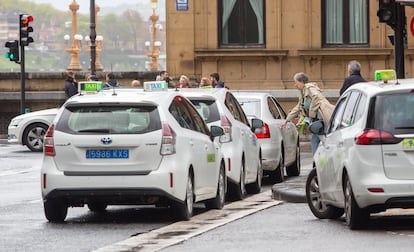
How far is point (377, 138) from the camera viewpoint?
13953 millimetres

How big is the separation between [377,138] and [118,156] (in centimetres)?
296

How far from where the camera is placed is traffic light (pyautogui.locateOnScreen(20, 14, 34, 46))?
42656mm

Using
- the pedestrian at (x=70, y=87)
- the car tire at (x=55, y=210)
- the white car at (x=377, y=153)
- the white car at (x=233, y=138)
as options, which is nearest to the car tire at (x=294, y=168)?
the white car at (x=233, y=138)

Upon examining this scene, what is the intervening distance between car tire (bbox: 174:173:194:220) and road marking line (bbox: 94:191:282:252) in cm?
10

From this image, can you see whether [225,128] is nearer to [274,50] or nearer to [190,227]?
[190,227]

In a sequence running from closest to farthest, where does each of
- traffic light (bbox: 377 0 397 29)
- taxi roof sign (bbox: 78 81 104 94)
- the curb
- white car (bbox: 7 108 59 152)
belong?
taxi roof sign (bbox: 78 81 104 94), the curb, traffic light (bbox: 377 0 397 29), white car (bbox: 7 108 59 152)

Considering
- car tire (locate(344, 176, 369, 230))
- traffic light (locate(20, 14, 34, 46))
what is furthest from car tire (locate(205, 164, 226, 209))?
traffic light (locate(20, 14, 34, 46))

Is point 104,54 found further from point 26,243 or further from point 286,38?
point 26,243

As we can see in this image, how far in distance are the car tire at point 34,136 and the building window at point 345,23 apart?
29.6 feet

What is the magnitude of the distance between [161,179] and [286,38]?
944 inches

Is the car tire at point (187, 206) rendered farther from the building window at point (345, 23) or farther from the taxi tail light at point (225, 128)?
the building window at point (345, 23)

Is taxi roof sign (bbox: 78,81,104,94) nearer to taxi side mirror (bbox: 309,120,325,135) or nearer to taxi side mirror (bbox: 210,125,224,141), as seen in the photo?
taxi side mirror (bbox: 210,125,224,141)

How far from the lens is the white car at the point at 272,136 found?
2267 cm

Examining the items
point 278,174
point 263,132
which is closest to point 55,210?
point 263,132
